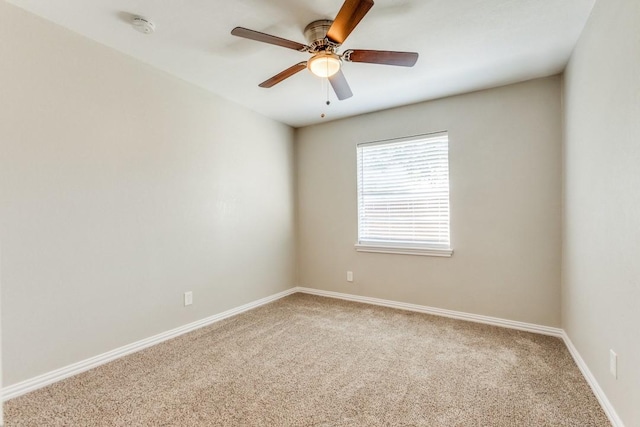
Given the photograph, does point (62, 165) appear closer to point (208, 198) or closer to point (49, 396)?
point (208, 198)

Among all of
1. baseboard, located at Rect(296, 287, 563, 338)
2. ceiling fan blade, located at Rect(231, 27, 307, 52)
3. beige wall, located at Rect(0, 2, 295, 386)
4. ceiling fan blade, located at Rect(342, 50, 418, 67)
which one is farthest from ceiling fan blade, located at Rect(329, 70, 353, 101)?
baseboard, located at Rect(296, 287, 563, 338)

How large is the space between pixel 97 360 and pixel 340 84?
2753 mm

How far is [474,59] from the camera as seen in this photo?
2660 mm

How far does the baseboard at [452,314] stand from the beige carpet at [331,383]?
0.12 metres

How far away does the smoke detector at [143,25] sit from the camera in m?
2.12

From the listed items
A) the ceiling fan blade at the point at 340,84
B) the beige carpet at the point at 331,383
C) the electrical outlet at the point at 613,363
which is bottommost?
the beige carpet at the point at 331,383

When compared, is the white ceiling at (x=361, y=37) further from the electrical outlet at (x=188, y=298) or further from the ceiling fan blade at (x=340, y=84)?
the electrical outlet at (x=188, y=298)

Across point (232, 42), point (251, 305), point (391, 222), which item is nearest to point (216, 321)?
point (251, 305)

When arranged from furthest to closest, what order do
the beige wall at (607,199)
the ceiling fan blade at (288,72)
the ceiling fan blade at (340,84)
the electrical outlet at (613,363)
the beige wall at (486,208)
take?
the beige wall at (486,208) → the ceiling fan blade at (340,84) → the ceiling fan blade at (288,72) → the electrical outlet at (613,363) → the beige wall at (607,199)

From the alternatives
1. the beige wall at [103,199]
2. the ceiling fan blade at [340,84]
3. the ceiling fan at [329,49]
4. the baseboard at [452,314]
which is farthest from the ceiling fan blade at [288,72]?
the baseboard at [452,314]

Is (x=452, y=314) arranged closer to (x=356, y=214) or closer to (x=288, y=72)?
(x=356, y=214)

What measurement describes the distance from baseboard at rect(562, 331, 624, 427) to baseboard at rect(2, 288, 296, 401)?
3034 millimetres

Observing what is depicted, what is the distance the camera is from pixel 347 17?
5.66 ft

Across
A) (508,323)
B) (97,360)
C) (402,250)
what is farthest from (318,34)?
(508,323)
